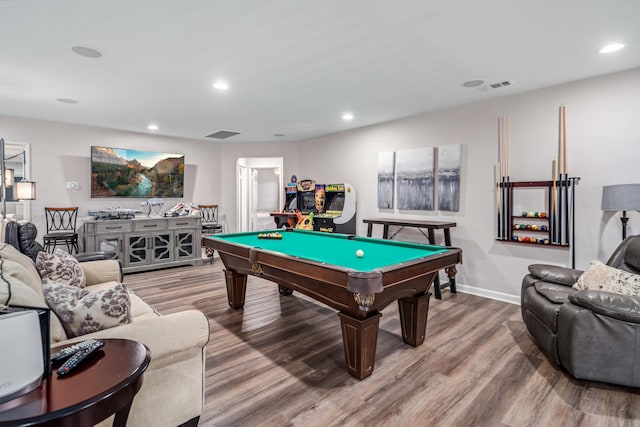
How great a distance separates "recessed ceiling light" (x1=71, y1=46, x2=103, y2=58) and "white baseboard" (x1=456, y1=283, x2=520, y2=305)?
4794 millimetres

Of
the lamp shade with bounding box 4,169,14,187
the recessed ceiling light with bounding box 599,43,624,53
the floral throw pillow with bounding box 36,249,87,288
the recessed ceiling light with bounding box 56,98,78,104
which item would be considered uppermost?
the recessed ceiling light with bounding box 56,98,78,104

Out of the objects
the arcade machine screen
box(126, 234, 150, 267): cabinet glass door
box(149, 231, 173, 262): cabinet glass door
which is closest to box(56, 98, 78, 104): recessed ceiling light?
box(126, 234, 150, 267): cabinet glass door

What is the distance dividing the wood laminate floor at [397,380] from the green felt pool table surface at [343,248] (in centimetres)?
78

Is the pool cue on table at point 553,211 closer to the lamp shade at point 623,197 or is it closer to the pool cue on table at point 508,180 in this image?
the pool cue on table at point 508,180

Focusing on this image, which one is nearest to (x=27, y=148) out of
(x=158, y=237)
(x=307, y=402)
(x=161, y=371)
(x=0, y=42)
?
(x=158, y=237)

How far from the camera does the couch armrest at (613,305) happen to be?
210cm

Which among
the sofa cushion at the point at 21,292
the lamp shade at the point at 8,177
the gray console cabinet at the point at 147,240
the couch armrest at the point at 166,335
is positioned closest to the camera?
the sofa cushion at the point at 21,292

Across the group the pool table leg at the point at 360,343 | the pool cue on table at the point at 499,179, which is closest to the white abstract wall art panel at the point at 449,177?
the pool cue on table at the point at 499,179

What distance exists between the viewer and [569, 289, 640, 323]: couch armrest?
2.10m

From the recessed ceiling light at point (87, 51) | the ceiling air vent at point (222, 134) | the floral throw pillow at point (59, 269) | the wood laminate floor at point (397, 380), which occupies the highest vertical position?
the ceiling air vent at point (222, 134)

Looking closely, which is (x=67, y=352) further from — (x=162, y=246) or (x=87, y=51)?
(x=162, y=246)

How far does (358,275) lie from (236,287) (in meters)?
2.08

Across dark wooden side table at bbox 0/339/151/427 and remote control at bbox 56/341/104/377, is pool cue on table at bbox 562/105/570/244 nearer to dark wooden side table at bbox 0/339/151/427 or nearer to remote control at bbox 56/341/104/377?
dark wooden side table at bbox 0/339/151/427

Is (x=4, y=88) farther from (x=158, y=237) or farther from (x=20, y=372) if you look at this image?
(x=20, y=372)
